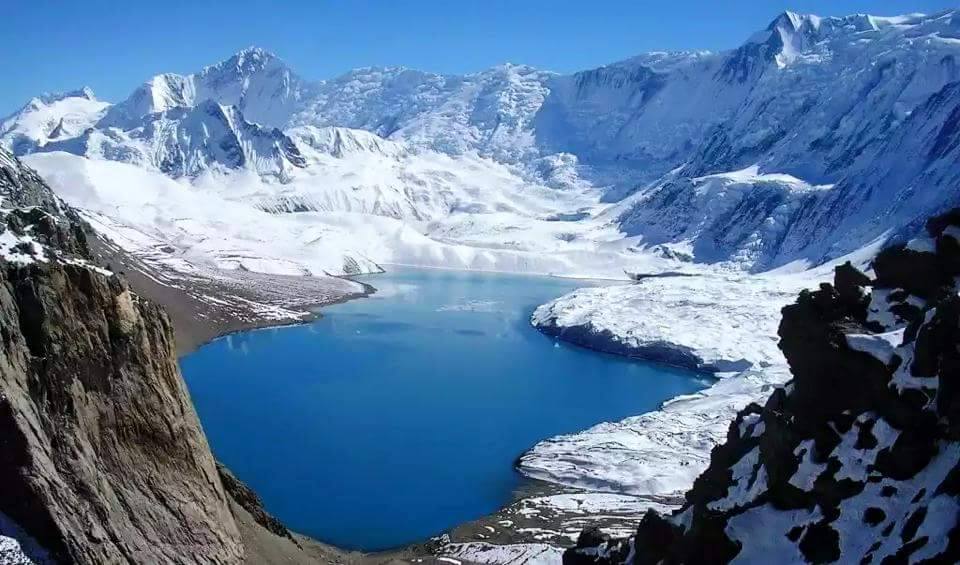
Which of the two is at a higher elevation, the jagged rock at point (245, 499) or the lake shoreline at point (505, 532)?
the jagged rock at point (245, 499)

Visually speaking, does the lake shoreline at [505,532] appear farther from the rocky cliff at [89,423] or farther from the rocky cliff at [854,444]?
the rocky cliff at [854,444]

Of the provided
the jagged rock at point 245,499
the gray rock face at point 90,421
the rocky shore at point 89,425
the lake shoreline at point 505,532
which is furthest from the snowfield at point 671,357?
the gray rock face at point 90,421

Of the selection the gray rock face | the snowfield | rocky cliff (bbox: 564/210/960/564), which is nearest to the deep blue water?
the snowfield

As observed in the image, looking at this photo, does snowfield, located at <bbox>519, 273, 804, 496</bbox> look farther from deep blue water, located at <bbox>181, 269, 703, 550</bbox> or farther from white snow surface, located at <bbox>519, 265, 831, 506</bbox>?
deep blue water, located at <bbox>181, 269, 703, 550</bbox>

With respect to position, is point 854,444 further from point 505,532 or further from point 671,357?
point 671,357

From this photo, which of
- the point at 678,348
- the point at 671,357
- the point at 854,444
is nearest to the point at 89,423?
the point at 854,444


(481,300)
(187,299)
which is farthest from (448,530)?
(481,300)

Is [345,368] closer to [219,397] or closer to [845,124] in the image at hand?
[219,397]
